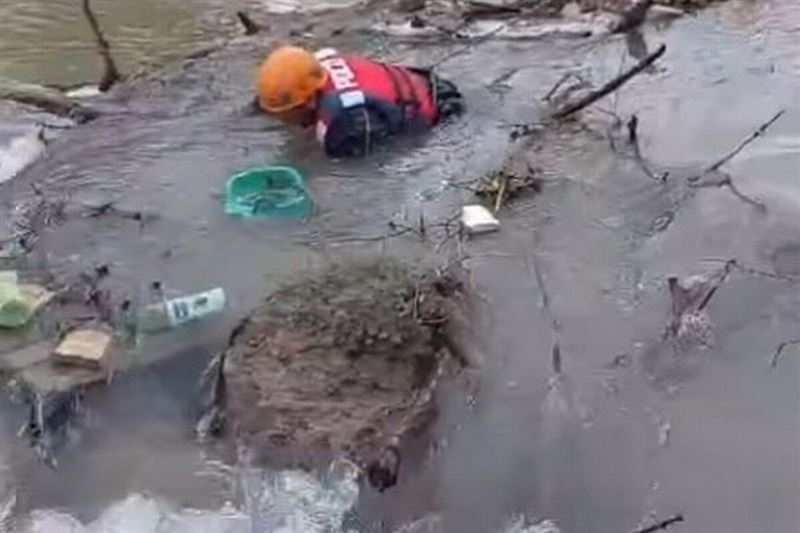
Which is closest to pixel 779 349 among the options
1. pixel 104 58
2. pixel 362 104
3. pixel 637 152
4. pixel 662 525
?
pixel 662 525

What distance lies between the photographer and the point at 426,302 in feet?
21.4

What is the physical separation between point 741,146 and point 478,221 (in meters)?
1.72

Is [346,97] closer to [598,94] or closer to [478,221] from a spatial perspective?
[478,221]

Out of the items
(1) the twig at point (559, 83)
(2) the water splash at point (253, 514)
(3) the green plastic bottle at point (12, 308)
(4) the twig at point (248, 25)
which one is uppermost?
(3) the green plastic bottle at point (12, 308)

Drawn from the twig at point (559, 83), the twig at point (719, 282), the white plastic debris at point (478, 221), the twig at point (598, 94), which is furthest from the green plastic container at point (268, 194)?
the twig at point (719, 282)

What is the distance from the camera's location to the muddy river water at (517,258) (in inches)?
226

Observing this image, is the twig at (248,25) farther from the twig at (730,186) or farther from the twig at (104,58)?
the twig at (730,186)

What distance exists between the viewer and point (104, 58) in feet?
32.9

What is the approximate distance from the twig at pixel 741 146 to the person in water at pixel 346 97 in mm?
1592

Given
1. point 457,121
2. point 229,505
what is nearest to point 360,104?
point 457,121

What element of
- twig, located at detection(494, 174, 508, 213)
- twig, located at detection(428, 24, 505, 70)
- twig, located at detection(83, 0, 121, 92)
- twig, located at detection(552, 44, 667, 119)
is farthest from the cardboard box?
twig, located at detection(428, 24, 505, 70)

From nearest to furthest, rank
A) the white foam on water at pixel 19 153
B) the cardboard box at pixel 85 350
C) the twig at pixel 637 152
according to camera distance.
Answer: the cardboard box at pixel 85 350
the twig at pixel 637 152
the white foam on water at pixel 19 153

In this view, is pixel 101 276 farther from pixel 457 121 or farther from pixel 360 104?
pixel 457 121

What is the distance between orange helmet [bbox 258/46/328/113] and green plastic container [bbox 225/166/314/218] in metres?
0.52
